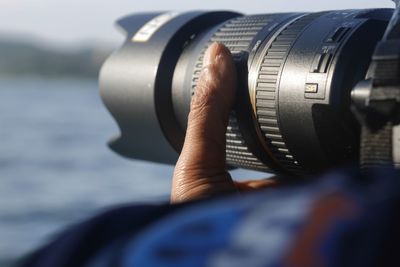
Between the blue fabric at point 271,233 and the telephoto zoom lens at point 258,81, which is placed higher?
the blue fabric at point 271,233

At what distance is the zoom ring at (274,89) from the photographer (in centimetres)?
105

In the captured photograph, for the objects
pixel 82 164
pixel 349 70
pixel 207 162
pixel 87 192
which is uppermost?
pixel 349 70

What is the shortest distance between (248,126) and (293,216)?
2.29ft

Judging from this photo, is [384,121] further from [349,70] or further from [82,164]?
[82,164]

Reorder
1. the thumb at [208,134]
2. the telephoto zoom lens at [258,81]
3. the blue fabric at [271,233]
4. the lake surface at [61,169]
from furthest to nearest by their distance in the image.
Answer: the lake surface at [61,169] < the thumb at [208,134] < the telephoto zoom lens at [258,81] < the blue fabric at [271,233]

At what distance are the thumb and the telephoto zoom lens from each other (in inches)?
1.2

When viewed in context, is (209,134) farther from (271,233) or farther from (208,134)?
(271,233)

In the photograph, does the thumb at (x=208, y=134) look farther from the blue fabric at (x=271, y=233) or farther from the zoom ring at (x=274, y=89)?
the blue fabric at (x=271, y=233)

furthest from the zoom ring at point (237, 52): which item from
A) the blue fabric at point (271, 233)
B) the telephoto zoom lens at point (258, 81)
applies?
the blue fabric at point (271, 233)

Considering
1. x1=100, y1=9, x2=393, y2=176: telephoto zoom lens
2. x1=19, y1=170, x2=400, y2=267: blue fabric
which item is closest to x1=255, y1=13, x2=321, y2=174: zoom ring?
x1=100, y1=9, x2=393, y2=176: telephoto zoom lens

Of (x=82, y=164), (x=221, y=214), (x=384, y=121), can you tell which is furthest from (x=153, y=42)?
(x=82, y=164)

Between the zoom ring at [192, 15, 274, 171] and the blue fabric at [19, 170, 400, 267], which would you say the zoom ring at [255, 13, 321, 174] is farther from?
the blue fabric at [19, 170, 400, 267]

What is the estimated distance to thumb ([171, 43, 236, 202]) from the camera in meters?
1.07

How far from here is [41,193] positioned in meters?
6.39
